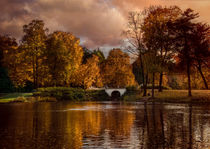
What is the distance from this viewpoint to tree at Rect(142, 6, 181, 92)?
5516 centimetres

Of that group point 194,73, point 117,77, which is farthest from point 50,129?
point 117,77

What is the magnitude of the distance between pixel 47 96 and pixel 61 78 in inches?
371

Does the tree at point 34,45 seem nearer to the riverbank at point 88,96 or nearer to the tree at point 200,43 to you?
the riverbank at point 88,96

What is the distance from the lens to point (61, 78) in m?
69.2

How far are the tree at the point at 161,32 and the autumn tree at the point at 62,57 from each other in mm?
20466

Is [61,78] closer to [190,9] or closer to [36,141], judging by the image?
[190,9]

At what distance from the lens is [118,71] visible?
92250 mm

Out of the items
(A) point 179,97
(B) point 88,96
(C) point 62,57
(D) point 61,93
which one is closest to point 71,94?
(D) point 61,93

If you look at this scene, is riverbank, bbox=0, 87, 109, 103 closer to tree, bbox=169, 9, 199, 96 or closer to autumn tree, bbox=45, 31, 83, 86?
autumn tree, bbox=45, 31, 83, 86

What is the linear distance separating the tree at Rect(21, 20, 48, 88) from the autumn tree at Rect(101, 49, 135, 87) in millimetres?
29062

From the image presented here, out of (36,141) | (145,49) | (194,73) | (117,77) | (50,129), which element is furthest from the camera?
(117,77)

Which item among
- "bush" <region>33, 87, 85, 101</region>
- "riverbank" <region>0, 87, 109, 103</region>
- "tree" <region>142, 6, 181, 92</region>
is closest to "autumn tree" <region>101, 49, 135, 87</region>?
"riverbank" <region>0, 87, 109, 103</region>

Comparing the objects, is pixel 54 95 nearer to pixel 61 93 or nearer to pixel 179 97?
pixel 61 93

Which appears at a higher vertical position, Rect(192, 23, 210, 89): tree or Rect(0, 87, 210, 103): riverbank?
Rect(192, 23, 210, 89): tree
